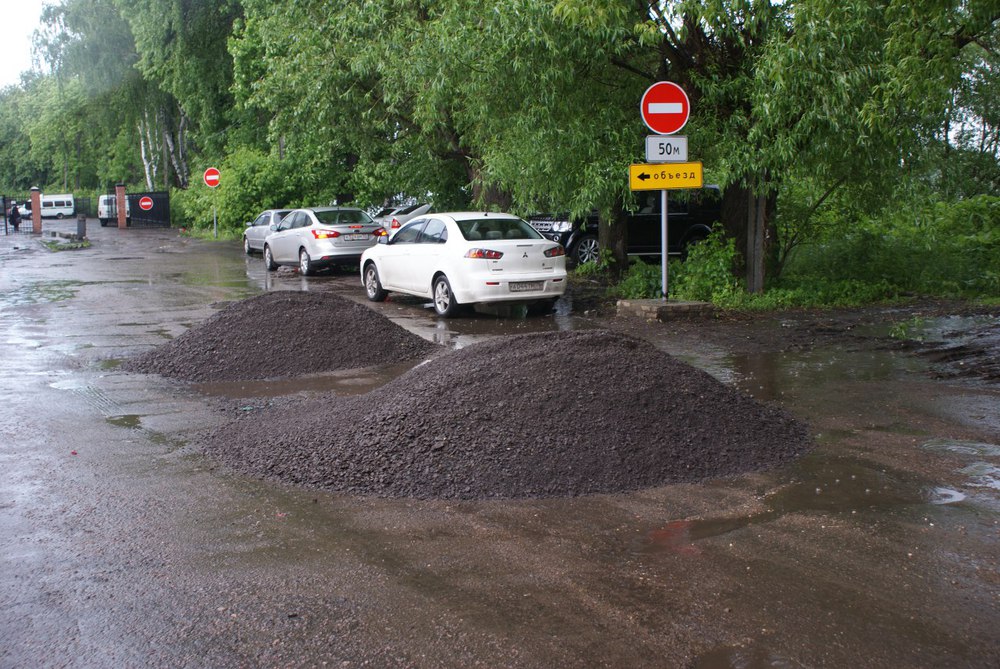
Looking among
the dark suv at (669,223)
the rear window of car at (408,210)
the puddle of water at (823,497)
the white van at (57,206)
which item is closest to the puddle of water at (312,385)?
the puddle of water at (823,497)

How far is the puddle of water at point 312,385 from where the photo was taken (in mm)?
9594

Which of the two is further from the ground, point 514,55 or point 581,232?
point 514,55

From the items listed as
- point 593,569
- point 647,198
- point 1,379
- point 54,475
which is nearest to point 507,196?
point 647,198

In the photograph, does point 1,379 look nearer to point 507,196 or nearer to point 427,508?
point 427,508

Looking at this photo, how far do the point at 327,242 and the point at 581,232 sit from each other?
6126mm

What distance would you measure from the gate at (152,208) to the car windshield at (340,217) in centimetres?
3741

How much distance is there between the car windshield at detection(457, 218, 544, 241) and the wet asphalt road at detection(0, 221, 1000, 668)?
7472 millimetres

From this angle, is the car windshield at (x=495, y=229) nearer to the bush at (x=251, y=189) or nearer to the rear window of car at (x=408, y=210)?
the rear window of car at (x=408, y=210)

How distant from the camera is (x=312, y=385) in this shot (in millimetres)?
9898

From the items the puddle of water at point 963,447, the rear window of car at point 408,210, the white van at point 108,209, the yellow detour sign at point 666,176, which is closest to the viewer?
the puddle of water at point 963,447

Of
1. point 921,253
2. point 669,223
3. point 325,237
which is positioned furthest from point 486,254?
point 325,237

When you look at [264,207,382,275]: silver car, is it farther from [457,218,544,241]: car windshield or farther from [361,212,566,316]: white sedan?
[457,218,544,241]: car windshield

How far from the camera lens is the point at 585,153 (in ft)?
49.6

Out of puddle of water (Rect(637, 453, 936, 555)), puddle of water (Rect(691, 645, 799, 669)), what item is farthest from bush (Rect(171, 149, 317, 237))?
puddle of water (Rect(691, 645, 799, 669))
